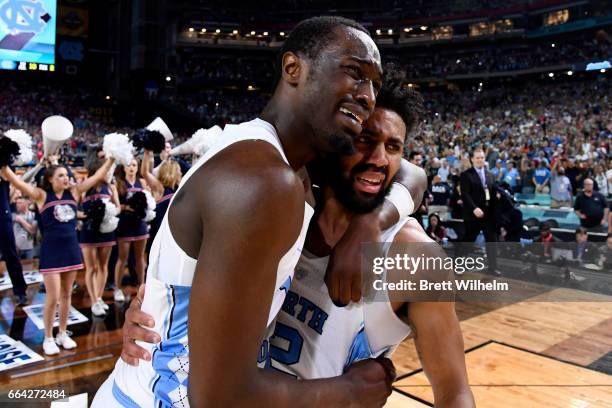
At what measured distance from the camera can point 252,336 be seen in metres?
0.88

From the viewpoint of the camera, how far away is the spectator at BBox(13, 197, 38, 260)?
638cm

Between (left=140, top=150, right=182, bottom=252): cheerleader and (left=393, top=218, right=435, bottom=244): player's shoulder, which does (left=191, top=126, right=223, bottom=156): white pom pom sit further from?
(left=393, top=218, right=435, bottom=244): player's shoulder

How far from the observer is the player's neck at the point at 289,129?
3.72ft

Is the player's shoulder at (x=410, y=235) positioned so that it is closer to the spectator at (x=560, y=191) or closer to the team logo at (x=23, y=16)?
the spectator at (x=560, y=191)

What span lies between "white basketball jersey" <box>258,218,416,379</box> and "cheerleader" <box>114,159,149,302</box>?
433 cm

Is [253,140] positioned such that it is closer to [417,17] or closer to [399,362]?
[399,362]

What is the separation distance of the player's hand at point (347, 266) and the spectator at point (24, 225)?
242 inches

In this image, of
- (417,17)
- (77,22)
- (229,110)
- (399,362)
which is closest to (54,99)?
(77,22)

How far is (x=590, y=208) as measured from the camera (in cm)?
641

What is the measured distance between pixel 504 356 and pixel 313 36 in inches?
140

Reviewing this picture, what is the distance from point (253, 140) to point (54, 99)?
27794 millimetres

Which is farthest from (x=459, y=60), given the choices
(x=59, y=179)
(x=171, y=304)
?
(x=171, y=304)

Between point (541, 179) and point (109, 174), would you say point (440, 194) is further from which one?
point (109, 174)

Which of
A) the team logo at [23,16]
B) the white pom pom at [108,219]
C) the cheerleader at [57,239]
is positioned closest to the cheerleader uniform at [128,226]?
the white pom pom at [108,219]
